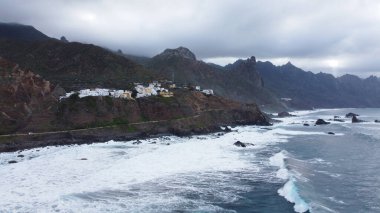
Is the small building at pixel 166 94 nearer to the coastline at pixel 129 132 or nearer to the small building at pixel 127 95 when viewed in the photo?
the coastline at pixel 129 132

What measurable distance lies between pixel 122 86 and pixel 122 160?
222 ft

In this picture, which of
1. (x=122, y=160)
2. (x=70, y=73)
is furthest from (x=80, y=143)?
(x=70, y=73)

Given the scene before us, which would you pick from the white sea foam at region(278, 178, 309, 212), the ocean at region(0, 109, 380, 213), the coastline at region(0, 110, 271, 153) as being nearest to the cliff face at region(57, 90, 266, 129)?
the coastline at region(0, 110, 271, 153)

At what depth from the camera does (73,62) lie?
493 feet

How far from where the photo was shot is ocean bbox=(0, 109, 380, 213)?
32.8 m

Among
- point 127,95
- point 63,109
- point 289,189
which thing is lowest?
point 289,189

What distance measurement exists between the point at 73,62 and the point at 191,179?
118m

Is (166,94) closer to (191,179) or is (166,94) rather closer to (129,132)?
(129,132)

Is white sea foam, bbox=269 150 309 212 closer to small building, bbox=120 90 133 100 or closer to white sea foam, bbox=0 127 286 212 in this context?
white sea foam, bbox=0 127 286 212

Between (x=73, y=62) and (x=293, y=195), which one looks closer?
(x=293, y=195)

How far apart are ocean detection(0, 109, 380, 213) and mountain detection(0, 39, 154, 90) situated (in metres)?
73.4

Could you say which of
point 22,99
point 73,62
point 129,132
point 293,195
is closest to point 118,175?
point 293,195

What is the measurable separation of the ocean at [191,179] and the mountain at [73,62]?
73.4 metres

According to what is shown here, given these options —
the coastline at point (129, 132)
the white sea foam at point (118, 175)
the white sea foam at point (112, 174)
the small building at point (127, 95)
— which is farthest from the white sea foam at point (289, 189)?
the small building at point (127, 95)
